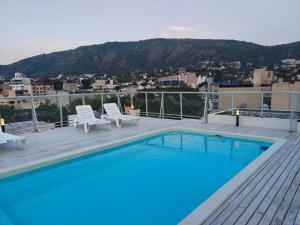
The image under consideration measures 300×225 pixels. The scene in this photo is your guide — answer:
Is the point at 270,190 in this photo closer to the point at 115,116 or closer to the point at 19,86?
the point at 115,116

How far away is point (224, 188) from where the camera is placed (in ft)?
10.8

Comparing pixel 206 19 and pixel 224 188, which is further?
pixel 206 19

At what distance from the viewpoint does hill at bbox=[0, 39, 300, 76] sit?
971 inches

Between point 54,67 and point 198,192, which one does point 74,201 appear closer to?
point 198,192

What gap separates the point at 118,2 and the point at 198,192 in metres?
13.7

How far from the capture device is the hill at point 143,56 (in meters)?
24.7

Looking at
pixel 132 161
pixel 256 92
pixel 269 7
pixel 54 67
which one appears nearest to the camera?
pixel 132 161

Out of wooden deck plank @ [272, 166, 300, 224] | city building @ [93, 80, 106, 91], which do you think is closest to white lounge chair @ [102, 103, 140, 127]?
city building @ [93, 80, 106, 91]

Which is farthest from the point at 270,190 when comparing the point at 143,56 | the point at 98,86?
the point at 143,56

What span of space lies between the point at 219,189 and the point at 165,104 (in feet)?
20.4

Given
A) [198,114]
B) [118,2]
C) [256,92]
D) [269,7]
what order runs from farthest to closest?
[118,2] → [269,7] → [198,114] → [256,92]

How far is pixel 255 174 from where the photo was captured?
3.82 meters

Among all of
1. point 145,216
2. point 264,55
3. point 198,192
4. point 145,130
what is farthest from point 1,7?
point 264,55

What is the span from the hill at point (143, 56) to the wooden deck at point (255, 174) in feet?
59.3
